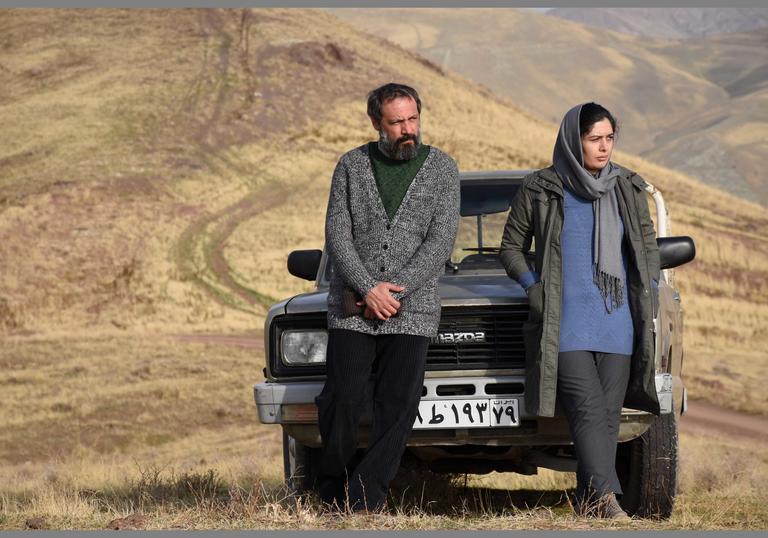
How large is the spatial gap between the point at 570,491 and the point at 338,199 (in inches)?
156

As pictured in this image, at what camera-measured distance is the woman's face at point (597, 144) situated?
5.76m

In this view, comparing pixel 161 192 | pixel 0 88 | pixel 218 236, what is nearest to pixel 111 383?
pixel 218 236

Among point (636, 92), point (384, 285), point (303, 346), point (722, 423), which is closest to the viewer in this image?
point (384, 285)

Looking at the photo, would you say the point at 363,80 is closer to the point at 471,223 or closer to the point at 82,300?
the point at 82,300

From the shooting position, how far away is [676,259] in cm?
644

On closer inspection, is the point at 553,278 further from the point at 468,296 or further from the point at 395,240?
the point at 395,240

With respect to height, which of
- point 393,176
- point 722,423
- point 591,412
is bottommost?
point 722,423

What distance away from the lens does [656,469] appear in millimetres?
6242

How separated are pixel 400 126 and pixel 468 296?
3.11 ft

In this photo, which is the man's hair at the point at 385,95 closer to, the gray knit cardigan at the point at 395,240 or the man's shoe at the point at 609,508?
the gray knit cardigan at the point at 395,240

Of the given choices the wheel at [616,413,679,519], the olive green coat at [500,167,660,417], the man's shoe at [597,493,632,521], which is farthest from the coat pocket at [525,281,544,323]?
the wheel at [616,413,679,519]

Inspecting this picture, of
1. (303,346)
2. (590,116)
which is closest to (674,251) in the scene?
(590,116)

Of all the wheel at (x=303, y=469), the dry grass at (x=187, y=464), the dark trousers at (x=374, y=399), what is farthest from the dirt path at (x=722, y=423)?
the dark trousers at (x=374, y=399)

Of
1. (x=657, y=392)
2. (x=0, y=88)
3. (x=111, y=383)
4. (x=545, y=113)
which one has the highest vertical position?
(x=545, y=113)
